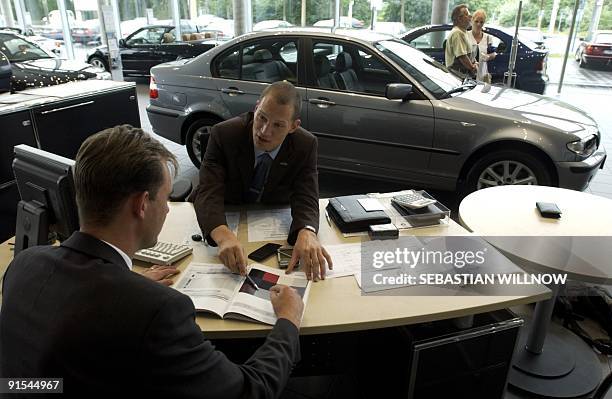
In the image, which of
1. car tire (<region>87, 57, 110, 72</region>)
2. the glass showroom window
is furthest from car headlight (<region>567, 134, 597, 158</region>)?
car tire (<region>87, 57, 110, 72</region>)

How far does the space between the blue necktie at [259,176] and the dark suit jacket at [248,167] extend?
19 millimetres

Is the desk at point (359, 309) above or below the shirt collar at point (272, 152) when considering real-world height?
below

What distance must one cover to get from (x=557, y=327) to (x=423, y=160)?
145 cm

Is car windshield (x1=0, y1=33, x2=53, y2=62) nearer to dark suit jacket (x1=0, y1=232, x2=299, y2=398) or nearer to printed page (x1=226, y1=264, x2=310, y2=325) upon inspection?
printed page (x1=226, y1=264, x2=310, y2=325)

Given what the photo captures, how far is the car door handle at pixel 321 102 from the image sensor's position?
347 cm

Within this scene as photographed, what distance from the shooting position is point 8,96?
127 inches

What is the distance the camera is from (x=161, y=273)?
140 cm

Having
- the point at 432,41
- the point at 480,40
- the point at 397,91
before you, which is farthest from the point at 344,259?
the point at 432,41

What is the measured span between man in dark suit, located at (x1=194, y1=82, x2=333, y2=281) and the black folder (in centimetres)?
9

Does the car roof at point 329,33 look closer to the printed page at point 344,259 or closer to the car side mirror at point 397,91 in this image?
the car side mirror at point 397,91

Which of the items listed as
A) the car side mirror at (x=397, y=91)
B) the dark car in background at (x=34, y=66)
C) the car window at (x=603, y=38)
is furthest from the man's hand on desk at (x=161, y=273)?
the car window at (x=603, y=38)

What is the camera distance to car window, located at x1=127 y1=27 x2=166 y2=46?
8711mm

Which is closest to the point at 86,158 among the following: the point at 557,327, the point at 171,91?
the point at 557,327

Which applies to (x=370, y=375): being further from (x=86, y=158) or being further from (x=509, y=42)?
(x=509, y=42)
